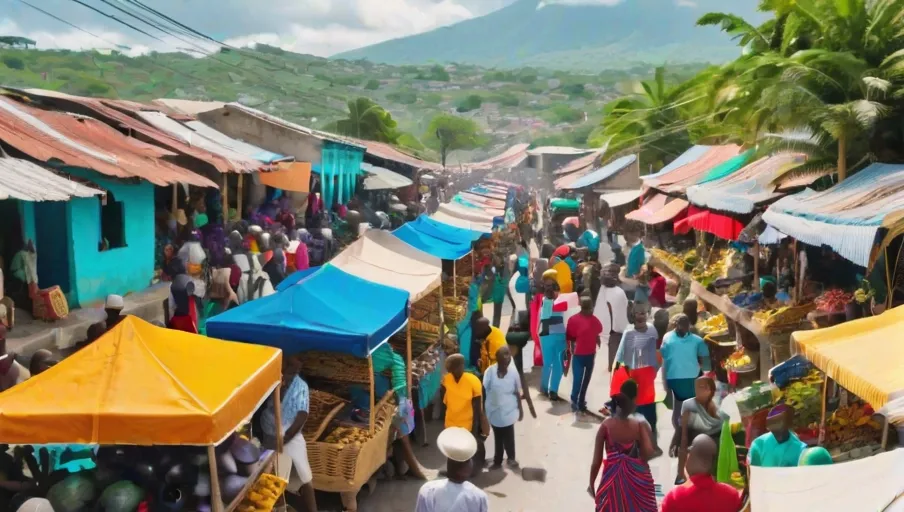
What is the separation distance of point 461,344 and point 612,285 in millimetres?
2357

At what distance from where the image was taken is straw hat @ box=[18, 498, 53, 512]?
5.12m

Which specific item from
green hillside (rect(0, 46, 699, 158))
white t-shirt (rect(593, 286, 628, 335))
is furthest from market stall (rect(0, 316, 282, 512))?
green hillside (rect(0, 46, 699, 158))

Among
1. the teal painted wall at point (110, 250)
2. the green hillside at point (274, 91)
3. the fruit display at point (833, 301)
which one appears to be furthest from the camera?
the green hillside at point (274, 91)

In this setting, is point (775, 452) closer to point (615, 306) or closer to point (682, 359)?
point (682, 359)

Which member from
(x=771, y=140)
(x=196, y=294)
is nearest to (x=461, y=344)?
(x=196, y=294)

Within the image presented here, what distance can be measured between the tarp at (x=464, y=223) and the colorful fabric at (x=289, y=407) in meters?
12.2

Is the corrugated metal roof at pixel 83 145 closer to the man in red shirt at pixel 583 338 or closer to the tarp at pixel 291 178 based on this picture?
the tarp at pixel 291 178

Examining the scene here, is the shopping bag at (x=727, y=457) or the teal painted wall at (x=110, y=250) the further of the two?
the teal painted wall at (x=110, y=250)

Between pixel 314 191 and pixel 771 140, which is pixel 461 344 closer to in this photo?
pixel 771 140

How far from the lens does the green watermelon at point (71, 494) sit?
5.30 metres

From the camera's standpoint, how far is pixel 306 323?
7.92m

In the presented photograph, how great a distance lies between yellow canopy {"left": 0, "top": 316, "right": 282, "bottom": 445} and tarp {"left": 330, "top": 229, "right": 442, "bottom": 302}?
14.3 ft

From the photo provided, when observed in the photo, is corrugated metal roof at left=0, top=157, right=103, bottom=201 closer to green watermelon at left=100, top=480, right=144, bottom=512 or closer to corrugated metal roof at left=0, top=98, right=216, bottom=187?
corrugated metal roof at left=0, top=98, right=216, bottom=187

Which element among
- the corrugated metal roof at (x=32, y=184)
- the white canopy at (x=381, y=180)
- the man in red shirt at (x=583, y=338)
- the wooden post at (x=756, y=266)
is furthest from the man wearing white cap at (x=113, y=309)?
the white canopy at (x=381, y=180)
